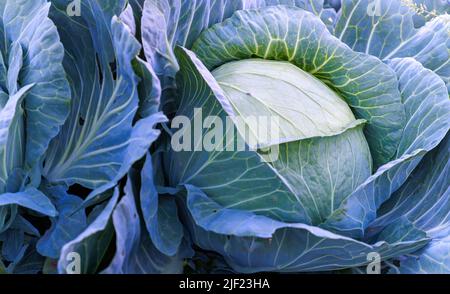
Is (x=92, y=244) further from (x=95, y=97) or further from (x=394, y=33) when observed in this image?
(x=394, y=33)

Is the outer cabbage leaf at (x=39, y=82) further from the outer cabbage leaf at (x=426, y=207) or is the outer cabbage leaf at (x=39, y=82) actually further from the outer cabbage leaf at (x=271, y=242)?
the outer cabbage leaf at (x=426, y=207)

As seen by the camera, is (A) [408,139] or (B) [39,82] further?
(A) [408,139]

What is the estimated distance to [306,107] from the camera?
2.05 m

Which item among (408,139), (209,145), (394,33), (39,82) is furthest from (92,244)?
(394,33)

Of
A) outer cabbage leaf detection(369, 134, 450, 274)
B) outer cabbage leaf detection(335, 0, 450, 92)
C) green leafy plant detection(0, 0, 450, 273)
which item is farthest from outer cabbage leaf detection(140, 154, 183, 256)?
outer cabbage leaf detection(335, 0, 450, 92)

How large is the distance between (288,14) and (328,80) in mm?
300

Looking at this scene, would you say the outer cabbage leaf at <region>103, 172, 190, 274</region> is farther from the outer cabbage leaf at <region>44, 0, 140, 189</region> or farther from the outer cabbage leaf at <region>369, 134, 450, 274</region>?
the outer cabbage leaf at <region>369, 134, 450, 274</region>

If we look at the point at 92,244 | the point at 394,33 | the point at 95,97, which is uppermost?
the point at 394,33

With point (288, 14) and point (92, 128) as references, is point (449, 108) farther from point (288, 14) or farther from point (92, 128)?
point (92, 128)

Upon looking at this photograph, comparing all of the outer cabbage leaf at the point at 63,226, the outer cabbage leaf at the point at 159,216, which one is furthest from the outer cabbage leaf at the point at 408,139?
the outer cabbage leaf at the point at 63,226

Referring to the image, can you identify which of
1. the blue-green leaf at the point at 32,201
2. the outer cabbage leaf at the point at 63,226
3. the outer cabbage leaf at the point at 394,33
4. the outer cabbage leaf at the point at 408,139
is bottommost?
the outer cabbage leaf at the point at 63,226

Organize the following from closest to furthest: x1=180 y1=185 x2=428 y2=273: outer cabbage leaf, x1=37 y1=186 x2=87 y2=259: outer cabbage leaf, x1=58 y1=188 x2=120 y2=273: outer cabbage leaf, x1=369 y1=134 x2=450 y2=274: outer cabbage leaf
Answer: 1. x1=58 y1=188 x2=120 y2=273: outer cabbage leaf
2. x1=180 y1=185 x2=428 y2=273: outer cabbage leaf
3. x1=37 y1=186 x2=87 y2=259: outer cabbage leaf
4. x1=369 y1=134 x2=450 y2=274: outer cabbage leaf
